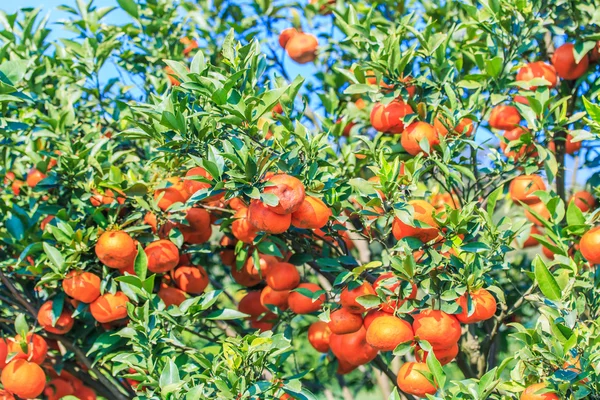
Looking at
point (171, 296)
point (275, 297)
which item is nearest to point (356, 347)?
point (275, 297)

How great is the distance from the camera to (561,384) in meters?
1.68

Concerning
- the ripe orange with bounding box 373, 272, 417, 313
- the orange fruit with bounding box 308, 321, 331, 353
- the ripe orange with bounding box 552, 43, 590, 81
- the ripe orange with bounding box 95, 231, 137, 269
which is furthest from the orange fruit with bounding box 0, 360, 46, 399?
the ripe orange with bounding box 552, 43, 590, 81

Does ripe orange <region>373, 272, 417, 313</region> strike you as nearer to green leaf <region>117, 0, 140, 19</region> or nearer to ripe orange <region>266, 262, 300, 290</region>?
ripe orange <region>266, 262, 300, 290</region>

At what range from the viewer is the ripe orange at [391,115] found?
2334mm

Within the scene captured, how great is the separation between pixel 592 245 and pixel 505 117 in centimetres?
80

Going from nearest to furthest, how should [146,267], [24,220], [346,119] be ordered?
[146,267], [24,220], [346,119]

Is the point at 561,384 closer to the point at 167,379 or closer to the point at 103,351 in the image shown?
the point at 167,379

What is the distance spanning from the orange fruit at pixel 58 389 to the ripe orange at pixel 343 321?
112 centimetres

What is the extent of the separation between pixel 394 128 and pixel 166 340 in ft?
3.26

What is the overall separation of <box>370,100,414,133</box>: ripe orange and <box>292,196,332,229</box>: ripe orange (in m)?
0.50

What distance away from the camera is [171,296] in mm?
2404

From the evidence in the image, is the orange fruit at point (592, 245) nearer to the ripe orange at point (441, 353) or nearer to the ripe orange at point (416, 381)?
the ripe orange at point (441, 353)

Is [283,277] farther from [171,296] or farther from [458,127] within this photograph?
[458,127]

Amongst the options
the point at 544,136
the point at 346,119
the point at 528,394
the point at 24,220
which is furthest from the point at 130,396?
the point at 544,136
